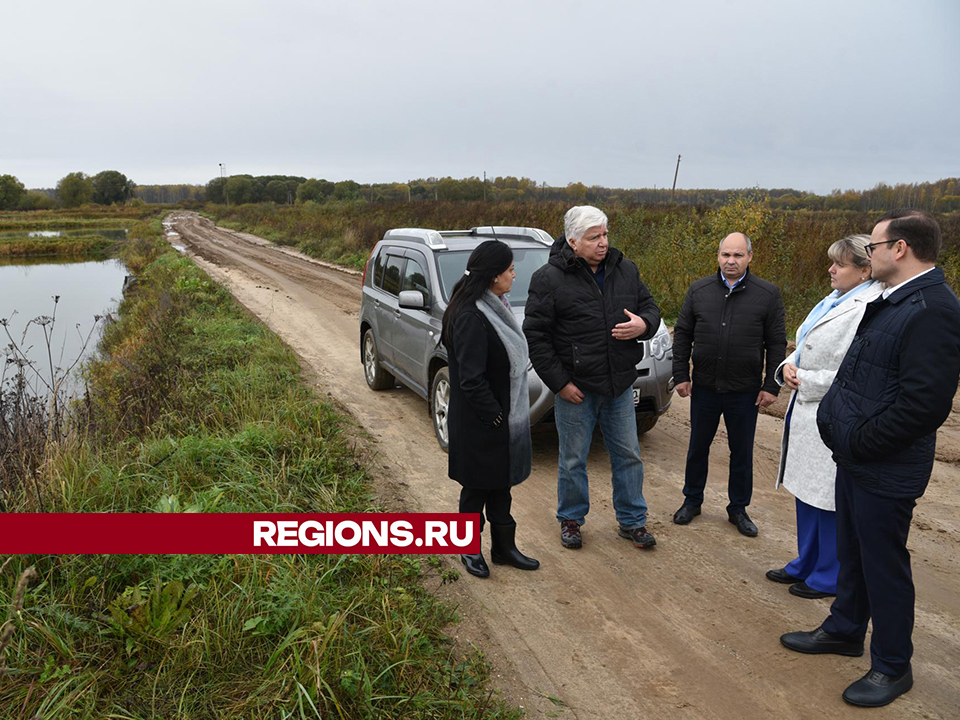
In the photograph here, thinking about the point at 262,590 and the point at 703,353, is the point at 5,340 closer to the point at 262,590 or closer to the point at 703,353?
the point at 262,590

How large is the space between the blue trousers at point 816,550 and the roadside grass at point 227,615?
199 centimetres

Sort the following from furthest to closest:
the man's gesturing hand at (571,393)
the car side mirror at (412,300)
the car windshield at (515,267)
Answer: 1. the car windshield at (515,267)
2. the car side mirror at (412,300)
3. the man's gesturing hand at (571,393)

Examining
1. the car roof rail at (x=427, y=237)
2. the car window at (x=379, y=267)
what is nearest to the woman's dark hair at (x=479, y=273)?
the car roof rail at (x=427, y=237)

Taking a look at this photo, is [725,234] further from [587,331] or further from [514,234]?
[587,331]

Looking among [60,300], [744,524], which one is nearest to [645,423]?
[744,524]

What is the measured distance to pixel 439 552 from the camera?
4344 millimetres

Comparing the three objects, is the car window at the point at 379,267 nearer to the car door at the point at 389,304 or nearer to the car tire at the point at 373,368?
the car door at the point at 389,304

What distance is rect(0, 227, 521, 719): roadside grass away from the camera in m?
2.76

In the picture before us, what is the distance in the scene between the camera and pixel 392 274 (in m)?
7.62

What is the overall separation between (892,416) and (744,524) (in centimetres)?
212

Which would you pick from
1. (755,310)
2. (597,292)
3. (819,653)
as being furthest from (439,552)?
(755,310)

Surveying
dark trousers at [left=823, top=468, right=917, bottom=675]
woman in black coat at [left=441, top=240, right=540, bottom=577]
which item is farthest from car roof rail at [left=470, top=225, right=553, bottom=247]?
dark trousers at [left=823, top=468, right=917, bottom=675]

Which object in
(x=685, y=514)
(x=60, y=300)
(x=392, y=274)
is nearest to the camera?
(x=685, y=514)

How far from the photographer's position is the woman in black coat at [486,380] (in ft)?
11.9
